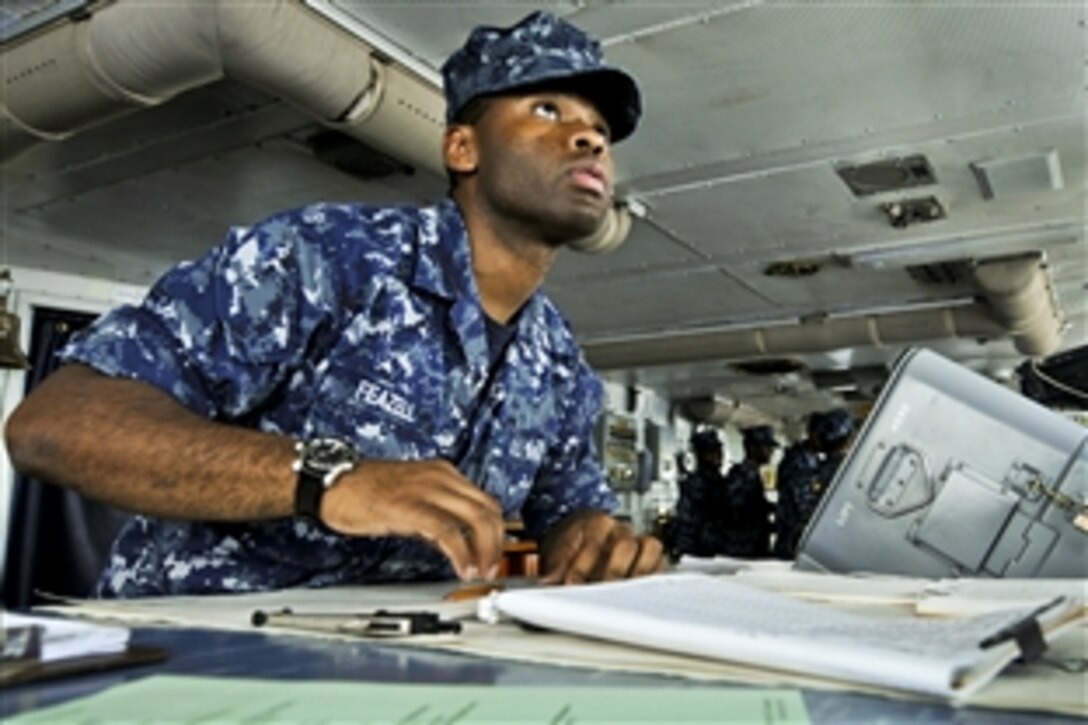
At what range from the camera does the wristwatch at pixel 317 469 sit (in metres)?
0.79

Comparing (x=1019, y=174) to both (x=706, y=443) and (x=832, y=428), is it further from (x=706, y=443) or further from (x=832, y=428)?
(x=706, y=443)

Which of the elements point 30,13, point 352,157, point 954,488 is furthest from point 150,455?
point 352,157

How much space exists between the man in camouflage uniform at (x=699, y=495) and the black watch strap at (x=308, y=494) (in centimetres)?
697

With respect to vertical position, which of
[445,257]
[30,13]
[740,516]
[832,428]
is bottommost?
[740,516]

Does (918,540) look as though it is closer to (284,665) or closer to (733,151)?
(284,665)

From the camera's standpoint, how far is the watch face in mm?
803

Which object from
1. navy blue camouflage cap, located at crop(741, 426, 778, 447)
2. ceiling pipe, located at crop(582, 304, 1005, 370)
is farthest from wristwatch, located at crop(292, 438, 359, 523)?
navy blue camouflage cap, located at crop(741, 426, 778, 447)

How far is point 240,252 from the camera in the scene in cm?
106

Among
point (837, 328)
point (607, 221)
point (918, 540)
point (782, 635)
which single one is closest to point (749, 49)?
point (607, 221)

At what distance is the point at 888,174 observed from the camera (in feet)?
11.4

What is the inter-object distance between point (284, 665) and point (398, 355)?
27.5 inches

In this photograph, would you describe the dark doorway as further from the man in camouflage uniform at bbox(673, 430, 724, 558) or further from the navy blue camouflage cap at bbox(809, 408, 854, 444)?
the man in camouflage uniform at bbox(673, 430, 724, 558)

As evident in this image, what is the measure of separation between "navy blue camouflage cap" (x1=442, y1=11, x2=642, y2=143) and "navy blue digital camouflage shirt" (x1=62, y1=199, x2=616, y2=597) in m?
0.24

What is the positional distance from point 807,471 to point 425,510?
6.14 metres
